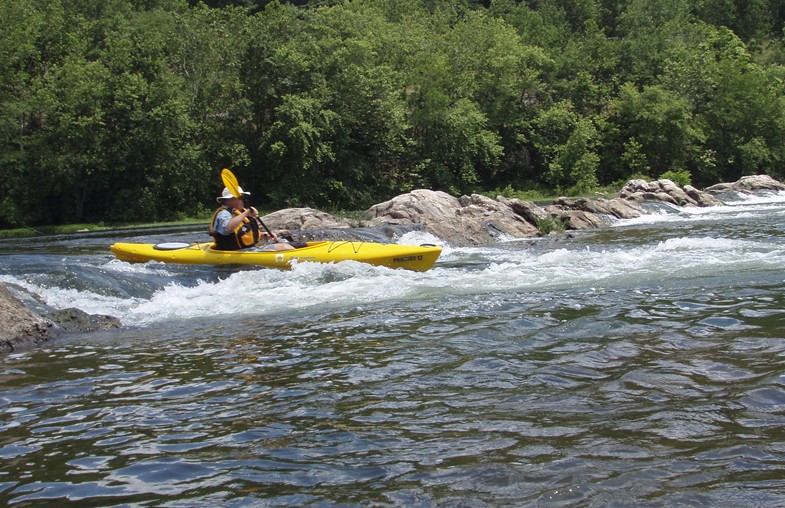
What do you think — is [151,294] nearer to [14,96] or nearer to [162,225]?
[162,225]

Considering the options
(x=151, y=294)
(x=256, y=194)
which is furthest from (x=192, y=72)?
(x=151, y=294)

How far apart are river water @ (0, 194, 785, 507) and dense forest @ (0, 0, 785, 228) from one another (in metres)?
20.0

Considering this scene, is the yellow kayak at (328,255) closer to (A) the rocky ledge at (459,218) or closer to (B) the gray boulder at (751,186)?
(A) the rocky ledge at (459,218)

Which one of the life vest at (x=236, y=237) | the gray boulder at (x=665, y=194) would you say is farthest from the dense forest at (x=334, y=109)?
the life vest at (x=236, y=237)

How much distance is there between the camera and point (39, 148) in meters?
25.9

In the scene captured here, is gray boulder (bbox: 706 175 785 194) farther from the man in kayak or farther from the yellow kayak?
the man in kayak

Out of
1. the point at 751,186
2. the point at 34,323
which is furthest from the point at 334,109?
the point at 34,323

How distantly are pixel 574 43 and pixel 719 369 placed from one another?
133 feet

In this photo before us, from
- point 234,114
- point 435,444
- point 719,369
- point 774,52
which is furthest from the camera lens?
point 774,52

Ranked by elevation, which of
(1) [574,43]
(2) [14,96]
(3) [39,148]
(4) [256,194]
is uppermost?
(1) [574,43]

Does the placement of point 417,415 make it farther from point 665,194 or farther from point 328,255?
point 665,194

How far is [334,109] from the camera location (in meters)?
30.4

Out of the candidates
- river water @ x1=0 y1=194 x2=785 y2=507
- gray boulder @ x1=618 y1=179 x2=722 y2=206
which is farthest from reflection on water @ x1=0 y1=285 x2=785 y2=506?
gray boulder @ x1=618 y1=179 x2=722 y2=206

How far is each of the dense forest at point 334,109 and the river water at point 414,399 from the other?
20.0 metres
